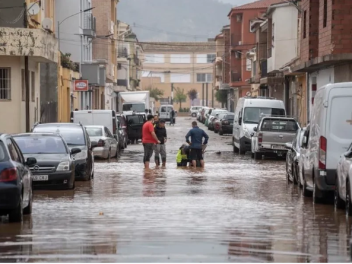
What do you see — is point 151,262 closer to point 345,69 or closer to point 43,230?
point 43,230

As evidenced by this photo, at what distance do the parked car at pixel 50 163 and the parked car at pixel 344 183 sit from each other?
22.1ft

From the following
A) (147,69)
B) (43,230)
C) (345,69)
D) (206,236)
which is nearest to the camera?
(206,236)

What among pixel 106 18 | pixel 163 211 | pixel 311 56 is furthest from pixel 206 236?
pixel 106 18

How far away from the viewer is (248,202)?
66.1 ft

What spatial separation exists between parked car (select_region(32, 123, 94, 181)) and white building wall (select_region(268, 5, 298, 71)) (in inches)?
1482

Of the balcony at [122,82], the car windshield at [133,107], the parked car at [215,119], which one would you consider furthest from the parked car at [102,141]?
the balcony at [122,82]

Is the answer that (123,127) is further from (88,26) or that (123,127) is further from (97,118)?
(88,26)

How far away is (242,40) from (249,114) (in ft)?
184

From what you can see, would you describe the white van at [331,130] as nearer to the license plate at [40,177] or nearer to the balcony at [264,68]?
the license plate at [40,177]

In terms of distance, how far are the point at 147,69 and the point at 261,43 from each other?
10184cm

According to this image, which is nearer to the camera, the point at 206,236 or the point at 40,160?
the point at 206,236

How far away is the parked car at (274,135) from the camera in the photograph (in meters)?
38.8

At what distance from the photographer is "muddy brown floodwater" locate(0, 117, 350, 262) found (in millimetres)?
12039

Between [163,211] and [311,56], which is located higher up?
[311,56]
